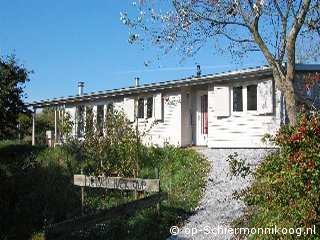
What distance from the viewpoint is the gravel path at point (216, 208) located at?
10742mm

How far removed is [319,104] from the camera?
2006cm

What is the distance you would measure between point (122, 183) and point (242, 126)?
384 inches

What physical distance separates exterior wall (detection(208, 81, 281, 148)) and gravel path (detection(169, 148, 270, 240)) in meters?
3.13

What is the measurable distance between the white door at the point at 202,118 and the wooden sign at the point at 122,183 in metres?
11.3

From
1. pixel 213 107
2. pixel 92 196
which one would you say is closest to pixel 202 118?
pixel 213 107

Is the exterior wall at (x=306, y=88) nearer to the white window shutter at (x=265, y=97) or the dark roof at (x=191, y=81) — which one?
the dark roof at (x=191, y=81)

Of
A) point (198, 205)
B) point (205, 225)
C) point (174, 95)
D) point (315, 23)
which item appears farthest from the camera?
point (174, 95)

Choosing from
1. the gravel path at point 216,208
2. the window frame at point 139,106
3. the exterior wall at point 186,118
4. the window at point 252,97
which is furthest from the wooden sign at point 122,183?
the window frame at point 139,106

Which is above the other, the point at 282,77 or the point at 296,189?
the point at 282,77

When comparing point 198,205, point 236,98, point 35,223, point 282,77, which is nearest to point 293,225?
point 198,205

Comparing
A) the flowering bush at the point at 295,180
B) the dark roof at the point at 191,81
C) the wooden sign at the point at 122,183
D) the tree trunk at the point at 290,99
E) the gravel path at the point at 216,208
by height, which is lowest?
the gravel path at the point at 216,208

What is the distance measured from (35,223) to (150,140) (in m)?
12.8

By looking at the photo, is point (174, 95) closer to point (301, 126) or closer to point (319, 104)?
point (319, 104)

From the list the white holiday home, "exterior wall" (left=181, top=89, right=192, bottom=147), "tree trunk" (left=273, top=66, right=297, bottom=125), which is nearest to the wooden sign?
the white holiday home
